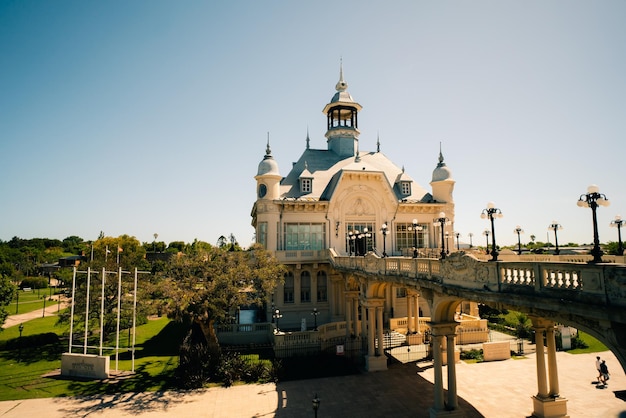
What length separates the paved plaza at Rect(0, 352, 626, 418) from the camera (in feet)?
63.3

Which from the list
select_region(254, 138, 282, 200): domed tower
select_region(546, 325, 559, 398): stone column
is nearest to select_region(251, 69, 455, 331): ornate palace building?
select_region(254, 138, 282, 200): domed tower

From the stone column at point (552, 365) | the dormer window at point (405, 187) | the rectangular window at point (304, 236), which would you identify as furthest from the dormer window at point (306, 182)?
the stone column at point (552, 365)

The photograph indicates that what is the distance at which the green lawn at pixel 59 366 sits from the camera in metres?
22.8

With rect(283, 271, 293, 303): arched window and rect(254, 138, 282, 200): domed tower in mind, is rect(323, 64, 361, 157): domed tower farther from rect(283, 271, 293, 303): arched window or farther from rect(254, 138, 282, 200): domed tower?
rect(283, 271, 293, 303): arched window

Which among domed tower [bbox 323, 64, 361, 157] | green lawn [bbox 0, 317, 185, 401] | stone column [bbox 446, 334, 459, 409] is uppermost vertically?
domed tower [bbox 323, 64, 361, 157]

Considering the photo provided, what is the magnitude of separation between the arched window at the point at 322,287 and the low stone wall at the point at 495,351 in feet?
50.7

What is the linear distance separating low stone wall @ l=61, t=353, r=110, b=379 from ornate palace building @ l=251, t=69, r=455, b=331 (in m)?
14.8

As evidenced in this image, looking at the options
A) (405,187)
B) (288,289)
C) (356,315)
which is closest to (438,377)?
(356,315)

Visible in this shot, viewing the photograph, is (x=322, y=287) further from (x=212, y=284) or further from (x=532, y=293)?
(x=532, y=293)

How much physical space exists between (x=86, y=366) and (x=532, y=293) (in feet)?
88.9

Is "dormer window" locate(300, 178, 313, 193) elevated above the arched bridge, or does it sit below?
above

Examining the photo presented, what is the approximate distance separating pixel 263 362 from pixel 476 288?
1840 centimetres

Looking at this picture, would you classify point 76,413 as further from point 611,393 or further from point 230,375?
point 611,393

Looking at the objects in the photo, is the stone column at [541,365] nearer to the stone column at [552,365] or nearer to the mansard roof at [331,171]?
the stone column at [552,365]
